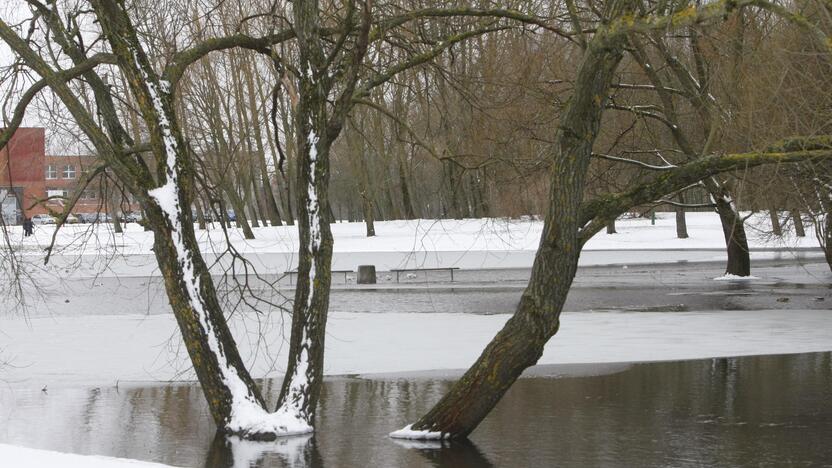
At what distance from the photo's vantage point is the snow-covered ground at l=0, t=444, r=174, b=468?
343 inches

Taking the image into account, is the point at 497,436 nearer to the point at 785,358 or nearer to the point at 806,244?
the point at 785,358

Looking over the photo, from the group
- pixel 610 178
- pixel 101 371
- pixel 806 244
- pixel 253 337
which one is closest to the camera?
pixel 101 371

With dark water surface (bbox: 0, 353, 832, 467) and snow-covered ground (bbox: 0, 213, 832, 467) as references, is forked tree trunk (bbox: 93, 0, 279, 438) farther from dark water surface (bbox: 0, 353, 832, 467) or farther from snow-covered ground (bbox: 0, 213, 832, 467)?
snow-covered ground (bbox: 0, 213, 832, 467)

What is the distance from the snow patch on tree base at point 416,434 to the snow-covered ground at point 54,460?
2602mm

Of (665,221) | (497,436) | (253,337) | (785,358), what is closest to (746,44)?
(785,358)

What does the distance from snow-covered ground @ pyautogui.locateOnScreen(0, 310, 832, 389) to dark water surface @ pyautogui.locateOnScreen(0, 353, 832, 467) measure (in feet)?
3.47

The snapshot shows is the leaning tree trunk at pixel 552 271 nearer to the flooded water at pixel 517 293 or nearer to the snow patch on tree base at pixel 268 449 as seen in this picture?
the snow patch on tree base at pixel 268 449

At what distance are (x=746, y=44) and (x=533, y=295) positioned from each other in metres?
11.2

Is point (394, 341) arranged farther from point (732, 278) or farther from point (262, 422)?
point (732, 278)

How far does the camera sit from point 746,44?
63.5ft

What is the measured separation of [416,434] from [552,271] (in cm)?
213

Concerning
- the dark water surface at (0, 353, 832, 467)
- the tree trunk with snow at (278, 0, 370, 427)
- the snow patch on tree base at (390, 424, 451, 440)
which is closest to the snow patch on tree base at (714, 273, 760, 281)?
the dark water surface at (0, 353, 832, 467)

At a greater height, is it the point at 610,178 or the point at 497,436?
the point at 610,178

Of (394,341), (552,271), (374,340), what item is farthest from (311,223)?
(374,340)
